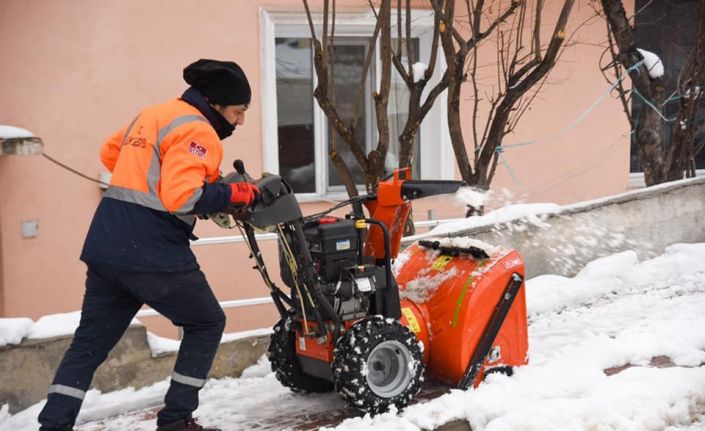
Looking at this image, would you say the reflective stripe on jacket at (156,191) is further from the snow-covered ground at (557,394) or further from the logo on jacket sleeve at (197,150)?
the snow-covered ground at (557,394)

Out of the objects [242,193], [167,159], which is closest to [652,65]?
[242,193]

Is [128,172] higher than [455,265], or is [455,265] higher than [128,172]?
[128,172]

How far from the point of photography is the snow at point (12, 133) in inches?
242

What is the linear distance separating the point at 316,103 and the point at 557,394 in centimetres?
449

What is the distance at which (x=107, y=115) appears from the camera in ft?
22.8

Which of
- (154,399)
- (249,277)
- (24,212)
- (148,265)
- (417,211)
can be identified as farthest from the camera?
(417,211)

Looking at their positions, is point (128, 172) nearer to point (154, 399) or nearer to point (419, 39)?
point (154, 399)

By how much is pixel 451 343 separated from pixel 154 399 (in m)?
1.71

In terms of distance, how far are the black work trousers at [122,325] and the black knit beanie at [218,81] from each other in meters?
0.79

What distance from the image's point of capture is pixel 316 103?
7883 millimetres

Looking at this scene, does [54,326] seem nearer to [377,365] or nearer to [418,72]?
[377,365]

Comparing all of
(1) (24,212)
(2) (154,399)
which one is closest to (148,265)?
(2) (154,399)

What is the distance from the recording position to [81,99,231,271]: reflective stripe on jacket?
331 cm

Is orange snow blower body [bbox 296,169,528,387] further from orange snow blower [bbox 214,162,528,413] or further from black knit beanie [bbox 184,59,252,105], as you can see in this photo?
black knit beanie [bbox 184,59,252,105]
